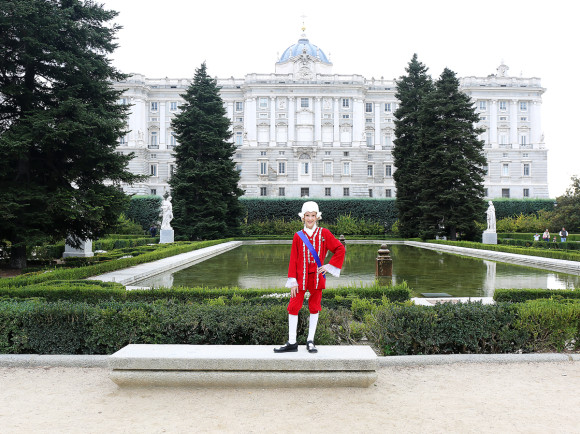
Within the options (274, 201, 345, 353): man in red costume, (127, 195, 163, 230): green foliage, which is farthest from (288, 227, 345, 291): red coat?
(127, 195, 163, 230): green foliage

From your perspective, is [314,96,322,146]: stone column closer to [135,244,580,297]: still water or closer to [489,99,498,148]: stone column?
[489,99,498,148]: stone column

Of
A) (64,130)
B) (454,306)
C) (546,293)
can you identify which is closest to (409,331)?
(454,306)

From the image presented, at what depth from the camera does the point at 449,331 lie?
534 centimetres

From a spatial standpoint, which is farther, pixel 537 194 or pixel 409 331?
pixel 537 194

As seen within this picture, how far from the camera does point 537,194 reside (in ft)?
201

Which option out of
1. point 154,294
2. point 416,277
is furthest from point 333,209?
point 154,294

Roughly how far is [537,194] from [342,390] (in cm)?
6629

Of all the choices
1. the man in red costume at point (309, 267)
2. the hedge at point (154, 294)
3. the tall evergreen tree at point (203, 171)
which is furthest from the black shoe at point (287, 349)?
the tall evergreen tree at point (203, 171)

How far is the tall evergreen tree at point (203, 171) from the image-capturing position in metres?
29.7

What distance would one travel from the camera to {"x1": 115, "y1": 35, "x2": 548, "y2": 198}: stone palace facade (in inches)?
2312

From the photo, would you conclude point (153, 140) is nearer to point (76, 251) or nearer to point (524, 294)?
point (76, 251)

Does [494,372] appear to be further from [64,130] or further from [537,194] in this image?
[537,194]

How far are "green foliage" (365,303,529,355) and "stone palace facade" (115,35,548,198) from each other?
5234 cm

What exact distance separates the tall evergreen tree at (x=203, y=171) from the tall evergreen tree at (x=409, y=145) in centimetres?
1246
